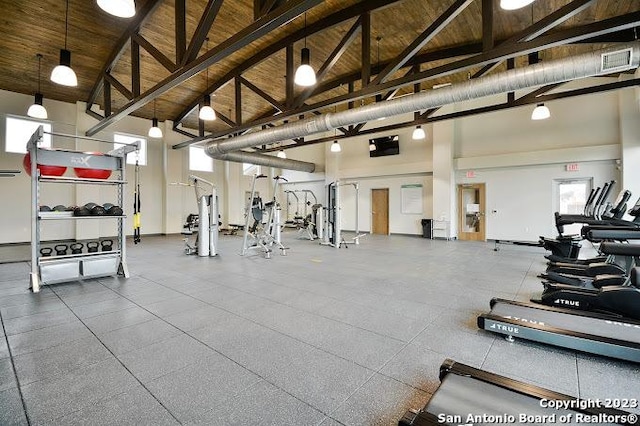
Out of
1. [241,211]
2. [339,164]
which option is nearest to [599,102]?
[339,164]

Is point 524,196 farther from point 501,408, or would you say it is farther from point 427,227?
point 501,408

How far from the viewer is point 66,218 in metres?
4.25

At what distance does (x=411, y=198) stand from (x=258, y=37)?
357 inches

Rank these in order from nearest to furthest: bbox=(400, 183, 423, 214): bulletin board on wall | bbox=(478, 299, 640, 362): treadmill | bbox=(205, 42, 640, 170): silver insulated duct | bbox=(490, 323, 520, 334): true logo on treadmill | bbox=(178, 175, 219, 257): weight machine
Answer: bbox=(478, 299, 640, 362): treadmill, bbox=(490, 323, 520, 334): true logo on treadmill, bbox=(205, 42, 640, 170): silver insulated duct, bbox=(178, 175, 219, 257): weight machine, bbox=(400, 183, 423, 214): bulletin board on wall

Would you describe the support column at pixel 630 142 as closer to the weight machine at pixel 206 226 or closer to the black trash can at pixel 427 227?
the black trash can at pixel 427 227

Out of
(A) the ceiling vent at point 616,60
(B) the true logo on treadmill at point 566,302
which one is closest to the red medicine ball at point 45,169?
(B) the true logo on treadmill at point 566,302

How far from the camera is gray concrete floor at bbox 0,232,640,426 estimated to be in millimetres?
1614

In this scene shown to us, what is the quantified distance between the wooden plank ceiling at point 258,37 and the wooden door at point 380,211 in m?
5.02

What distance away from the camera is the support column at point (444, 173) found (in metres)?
9.96

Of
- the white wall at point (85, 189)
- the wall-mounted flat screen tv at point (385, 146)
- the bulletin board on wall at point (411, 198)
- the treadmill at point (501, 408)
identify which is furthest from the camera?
the wall-mounted flat screen tv at point (385, 146)

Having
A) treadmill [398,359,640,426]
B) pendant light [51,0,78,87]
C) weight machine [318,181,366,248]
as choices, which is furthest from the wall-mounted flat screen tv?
treadmill [398,359,640,426]

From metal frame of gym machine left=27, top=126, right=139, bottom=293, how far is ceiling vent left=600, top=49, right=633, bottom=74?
7.22 meters

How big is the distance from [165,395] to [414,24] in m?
6.35

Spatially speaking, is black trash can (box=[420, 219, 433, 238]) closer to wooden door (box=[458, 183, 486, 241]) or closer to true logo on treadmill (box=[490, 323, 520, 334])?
wooden door (box=[458, 183, 486, 241])
